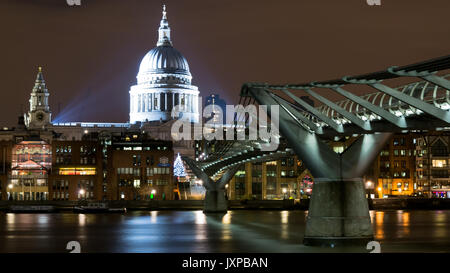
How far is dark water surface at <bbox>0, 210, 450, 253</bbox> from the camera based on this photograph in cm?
5762

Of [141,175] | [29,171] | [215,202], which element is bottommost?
[215,202]

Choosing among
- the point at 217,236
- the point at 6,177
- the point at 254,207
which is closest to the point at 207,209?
the point at 254,207

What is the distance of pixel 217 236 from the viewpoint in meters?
69.4

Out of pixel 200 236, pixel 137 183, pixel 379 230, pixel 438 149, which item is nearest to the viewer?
pixel 200 236

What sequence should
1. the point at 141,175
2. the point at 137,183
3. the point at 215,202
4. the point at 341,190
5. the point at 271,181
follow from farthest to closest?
the point at 141,175 < the point at 137,183 < the point at 271,181 < the point at 215,202 < the point at 341,190

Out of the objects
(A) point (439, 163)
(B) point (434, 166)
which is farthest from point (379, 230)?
(A) point (439, 163)

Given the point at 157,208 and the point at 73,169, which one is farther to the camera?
the point at 73,169

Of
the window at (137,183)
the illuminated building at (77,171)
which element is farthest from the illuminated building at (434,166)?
the illuminated building at (77,171)

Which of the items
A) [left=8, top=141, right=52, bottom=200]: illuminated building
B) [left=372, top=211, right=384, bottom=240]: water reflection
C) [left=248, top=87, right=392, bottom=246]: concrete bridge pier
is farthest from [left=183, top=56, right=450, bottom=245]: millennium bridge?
[left=8, top=141, right=52, bottom=200]: illuminated building

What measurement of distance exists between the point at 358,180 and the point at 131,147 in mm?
115397

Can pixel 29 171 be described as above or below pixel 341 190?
above

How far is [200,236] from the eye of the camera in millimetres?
69500

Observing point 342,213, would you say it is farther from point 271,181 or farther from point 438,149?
point 271,181

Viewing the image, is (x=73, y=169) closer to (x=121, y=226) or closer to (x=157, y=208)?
(x=157, y=208)
